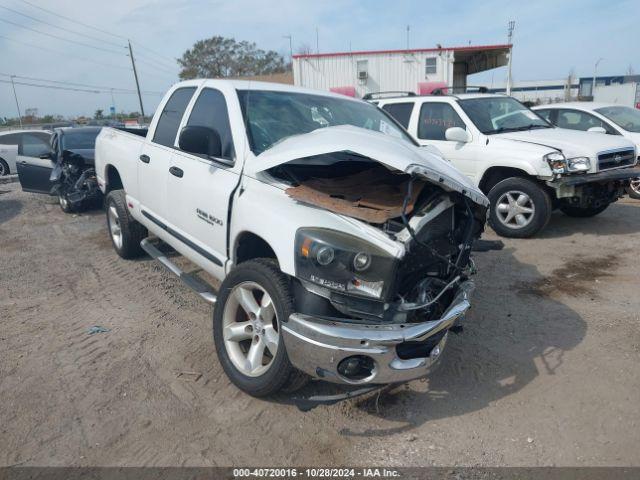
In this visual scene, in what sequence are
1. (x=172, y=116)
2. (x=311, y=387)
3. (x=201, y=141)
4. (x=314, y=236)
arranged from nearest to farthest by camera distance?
(x=314, y=236) → (x=311, y=387) → (x=201, y=141) → (x=172, y=116)

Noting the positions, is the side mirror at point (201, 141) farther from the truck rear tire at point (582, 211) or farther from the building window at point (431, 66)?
the building window at point (431, 66)

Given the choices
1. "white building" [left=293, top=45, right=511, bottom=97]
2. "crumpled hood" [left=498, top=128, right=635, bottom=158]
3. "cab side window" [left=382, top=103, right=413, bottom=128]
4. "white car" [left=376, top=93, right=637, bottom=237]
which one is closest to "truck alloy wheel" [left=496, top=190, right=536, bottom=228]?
"white car" [left=376, top=93, right=637, bottom=237]

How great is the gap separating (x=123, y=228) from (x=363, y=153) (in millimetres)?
3785

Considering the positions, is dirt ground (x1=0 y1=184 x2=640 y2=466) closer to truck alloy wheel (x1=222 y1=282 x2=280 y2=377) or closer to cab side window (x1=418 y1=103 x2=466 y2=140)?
truck alloy wheel (x1=222 y1=282 x2=280 y2=377)

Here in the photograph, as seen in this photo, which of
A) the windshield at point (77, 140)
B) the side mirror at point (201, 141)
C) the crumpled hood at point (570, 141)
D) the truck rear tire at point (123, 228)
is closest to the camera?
the side mirror at point (201, 141)

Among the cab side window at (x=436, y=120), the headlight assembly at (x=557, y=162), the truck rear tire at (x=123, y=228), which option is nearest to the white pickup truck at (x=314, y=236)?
the truck rear tire at (x=123, y=228)

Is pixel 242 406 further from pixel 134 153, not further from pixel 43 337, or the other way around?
pixel 134 153

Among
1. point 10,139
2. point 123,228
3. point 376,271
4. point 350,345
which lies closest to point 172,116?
point 123,228

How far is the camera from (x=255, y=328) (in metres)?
3.01

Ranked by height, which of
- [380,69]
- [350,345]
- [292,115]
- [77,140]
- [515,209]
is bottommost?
[515,209]

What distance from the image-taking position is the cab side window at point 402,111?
7.94 metres

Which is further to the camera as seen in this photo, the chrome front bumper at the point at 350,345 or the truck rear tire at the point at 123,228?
the truck rear tire at the point at 123,228

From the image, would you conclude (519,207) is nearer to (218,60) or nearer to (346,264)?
(346,264)

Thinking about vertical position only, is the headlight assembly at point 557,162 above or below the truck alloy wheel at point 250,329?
above
